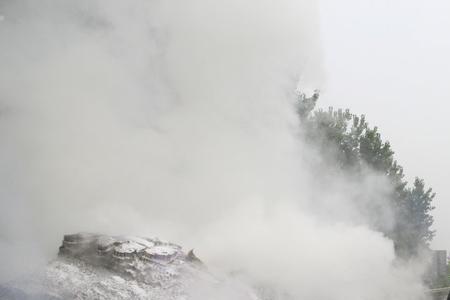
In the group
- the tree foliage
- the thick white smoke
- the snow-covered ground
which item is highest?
the tree foliage

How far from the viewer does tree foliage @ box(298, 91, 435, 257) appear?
50.2 ft

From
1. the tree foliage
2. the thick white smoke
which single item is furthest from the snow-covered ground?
the tree foliage

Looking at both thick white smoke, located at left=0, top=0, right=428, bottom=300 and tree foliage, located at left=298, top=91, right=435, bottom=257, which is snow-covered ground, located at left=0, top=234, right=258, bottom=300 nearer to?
thick white smoke, located at left=0, top=0, right=428, bottom=300

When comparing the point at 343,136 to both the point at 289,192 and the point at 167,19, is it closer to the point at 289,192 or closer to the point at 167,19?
the point at 289,192

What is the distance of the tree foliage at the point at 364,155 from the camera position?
50.2 ft

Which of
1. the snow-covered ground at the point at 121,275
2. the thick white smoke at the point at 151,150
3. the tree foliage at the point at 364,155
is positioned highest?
the tree foliage at the point at 364,155

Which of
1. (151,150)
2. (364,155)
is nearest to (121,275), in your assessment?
(151,150)

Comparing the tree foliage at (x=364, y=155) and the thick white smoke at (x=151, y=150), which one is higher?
the tree foliage at (x=364, y=155)

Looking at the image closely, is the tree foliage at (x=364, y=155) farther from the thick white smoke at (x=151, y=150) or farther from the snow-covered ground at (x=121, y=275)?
the snow-covered ground at (x=121, y=275)

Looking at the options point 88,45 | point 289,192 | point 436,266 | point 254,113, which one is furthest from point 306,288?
point 436,266

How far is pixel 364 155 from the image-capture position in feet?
55.5

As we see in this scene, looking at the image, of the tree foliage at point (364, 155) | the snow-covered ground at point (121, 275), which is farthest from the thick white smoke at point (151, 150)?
the tree foliage at point (364, 155)

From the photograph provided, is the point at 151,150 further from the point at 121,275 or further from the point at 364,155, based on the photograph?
the point at 364,155

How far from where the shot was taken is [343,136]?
53.2 feet
